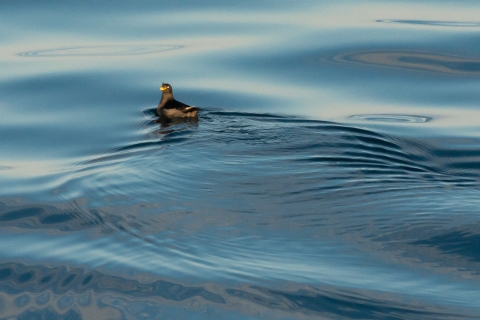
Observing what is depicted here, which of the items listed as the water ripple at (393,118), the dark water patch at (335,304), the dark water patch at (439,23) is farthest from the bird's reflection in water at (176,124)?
the dark water patch at (439,23)

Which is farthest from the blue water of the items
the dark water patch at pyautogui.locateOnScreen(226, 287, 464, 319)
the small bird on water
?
the small bird on water

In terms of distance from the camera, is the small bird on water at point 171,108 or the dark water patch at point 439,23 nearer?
the small bird on water at point 171,108

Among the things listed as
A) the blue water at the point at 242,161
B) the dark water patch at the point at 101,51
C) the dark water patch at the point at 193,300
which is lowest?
the dark water patch at the point at 193,300

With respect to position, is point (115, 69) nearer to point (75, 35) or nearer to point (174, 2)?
point (75, 35)

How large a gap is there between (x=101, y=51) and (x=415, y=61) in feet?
14.3

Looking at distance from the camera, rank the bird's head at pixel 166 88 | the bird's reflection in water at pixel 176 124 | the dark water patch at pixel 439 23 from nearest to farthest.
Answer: the bird's reflection in water at pixel 176 124 < the bird's head at pixel 166 88 < the dark water patch at pixel 439 23

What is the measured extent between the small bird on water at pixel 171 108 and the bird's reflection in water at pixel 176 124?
0.18 ft

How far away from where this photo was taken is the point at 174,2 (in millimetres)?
12281

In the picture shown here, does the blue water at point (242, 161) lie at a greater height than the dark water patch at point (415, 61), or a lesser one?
lesser

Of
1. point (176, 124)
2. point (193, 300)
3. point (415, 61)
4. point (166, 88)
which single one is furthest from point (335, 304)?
A: point (415, 61)

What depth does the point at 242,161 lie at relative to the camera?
262 inches

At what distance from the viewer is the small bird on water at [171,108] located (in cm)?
803

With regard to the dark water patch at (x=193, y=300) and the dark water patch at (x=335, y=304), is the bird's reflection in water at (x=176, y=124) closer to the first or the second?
the dark water patch at (x=193, y=300)

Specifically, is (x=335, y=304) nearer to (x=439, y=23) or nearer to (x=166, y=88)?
(x=166, y=88)
